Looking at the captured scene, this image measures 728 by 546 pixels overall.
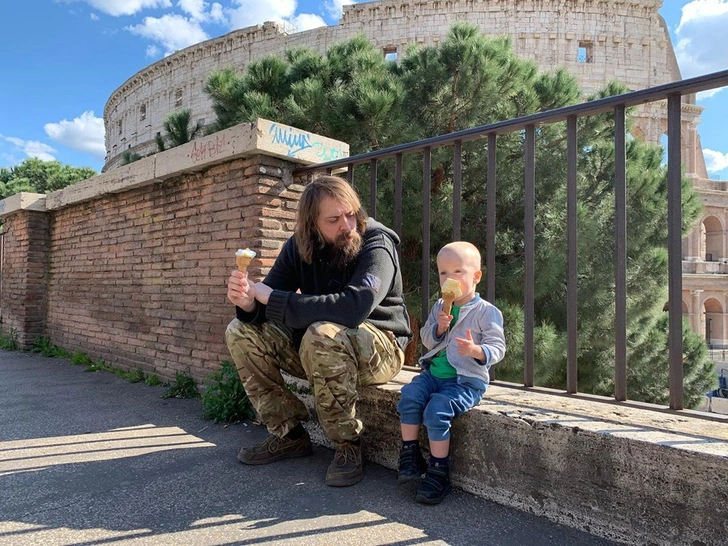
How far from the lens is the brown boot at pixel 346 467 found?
210 cm

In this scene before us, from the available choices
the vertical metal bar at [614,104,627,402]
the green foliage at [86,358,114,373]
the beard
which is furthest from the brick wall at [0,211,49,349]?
the vertical metal bar at [614,104,627,402]

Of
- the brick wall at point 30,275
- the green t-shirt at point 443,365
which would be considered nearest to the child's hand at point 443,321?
the green t-shirt at point 443,365

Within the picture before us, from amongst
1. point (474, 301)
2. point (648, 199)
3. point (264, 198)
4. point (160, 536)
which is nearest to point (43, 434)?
point (160, 536)

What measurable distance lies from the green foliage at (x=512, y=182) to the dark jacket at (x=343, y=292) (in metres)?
3.61

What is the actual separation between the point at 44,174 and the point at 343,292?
43.9 meters

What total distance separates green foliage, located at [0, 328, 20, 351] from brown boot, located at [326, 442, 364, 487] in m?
6.50

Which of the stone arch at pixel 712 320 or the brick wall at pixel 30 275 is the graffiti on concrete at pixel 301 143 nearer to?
the brick wall at pixel 30 275

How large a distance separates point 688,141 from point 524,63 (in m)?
35.2

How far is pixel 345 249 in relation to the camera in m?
2.30

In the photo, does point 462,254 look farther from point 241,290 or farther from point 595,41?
point 595,41

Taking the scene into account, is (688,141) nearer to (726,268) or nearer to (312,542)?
(726,268)

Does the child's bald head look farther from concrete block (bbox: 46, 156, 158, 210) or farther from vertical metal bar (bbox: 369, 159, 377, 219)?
concrete block (bbox: 46, 156, 158, 210)

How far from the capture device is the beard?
229cm


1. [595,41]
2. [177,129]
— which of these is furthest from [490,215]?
[595,41]
